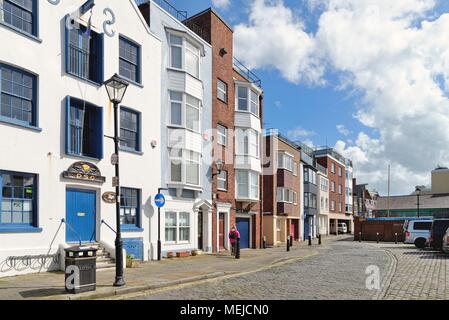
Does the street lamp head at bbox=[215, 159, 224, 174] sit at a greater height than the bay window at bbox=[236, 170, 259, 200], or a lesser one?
greater

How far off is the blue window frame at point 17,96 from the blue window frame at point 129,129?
4479mm

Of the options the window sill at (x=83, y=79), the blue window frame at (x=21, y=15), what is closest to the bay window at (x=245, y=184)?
the window sill at (x=83, y=79)

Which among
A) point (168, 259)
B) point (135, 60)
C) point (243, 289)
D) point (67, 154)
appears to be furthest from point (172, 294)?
point (135, 60)

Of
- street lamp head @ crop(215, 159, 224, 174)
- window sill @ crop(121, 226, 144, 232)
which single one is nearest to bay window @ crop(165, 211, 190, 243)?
window sill @ crop(121, 226, 144, 232)

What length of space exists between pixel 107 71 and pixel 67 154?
409cm

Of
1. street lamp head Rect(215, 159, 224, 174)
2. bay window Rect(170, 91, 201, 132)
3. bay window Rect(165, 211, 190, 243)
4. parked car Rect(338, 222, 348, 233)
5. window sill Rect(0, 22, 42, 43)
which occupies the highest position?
window sill Rect(0, 22, 42, 43)

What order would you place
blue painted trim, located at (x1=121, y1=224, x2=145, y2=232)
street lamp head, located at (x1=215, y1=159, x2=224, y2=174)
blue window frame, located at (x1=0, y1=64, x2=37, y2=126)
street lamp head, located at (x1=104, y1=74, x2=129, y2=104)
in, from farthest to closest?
1. street lamp head, located at (x1=215, y1=159, x2=224, y2=174)
2. blue painted trim, located at (x1=121, y1=224, x2=145, y2=232)
3. blue window frame, located at (x1=0, y1=64, x2=37, y2=126)
4. street lamp head, located at (x1=104, y1=74, x2=129, y2=104)

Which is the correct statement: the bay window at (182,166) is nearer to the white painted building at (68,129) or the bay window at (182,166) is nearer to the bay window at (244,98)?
the white painted building at (68,129)

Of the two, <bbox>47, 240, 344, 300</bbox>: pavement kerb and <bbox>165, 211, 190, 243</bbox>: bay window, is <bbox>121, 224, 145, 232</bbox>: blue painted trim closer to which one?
<bbox>165, 211, 190, 243</bbox>: bay window

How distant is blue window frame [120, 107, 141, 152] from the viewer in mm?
18922

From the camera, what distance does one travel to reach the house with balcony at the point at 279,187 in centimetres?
3728

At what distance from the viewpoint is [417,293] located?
38.1ft

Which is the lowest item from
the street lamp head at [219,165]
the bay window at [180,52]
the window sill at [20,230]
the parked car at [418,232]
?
the parked car at [418,232]
